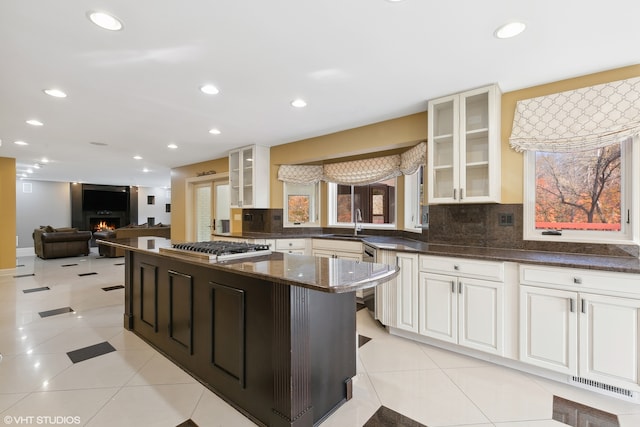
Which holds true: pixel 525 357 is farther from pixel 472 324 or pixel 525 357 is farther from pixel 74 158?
pixel 74 158

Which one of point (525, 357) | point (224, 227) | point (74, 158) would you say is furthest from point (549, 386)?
point (74, 158)

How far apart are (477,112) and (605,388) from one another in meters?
2.26

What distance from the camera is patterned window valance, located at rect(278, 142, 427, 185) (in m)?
3.48

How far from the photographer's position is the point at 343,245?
3.97m

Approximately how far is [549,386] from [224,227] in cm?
545

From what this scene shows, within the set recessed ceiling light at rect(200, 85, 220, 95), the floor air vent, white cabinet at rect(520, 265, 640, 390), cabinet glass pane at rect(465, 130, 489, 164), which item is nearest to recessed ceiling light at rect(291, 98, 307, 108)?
recessed ceiling light at rect(200, 85, 220, 95)

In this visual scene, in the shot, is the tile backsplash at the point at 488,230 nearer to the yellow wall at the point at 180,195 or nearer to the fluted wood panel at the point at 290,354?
the fluted wood panel at the point at 290,354

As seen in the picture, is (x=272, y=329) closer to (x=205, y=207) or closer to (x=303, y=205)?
(x=303, y=205)

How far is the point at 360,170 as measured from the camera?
429 cm

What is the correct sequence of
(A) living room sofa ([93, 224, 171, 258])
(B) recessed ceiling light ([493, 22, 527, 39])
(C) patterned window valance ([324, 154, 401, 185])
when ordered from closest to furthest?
(B) recessed ceiling light ([493, 22, 527, 39]), (C) patterned window valance ([324, 154, 401, 185]), (A) living room sofa ([93, 224, 171, 258])

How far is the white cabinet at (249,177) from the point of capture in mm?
4688

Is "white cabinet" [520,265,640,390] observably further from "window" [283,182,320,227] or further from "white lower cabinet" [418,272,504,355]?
"window" [283,182,320,227]

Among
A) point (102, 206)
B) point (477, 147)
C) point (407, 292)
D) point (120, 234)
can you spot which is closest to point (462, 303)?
point (407, 292)

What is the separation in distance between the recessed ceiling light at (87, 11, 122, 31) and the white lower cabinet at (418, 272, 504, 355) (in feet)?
9.14
